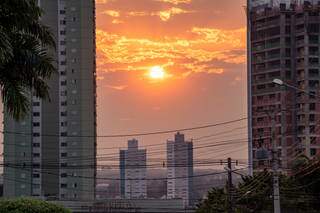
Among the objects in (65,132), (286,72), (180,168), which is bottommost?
(180,168)

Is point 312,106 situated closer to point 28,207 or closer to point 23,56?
point 28,207

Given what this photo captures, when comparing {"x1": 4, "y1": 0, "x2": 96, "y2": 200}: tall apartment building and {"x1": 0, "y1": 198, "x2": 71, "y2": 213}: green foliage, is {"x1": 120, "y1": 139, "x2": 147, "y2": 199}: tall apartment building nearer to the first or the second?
{"x1": 4, "y1": 0, "x2": 96, "y2": 200}: tall apartment building

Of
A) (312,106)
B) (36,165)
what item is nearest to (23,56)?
(312,106)

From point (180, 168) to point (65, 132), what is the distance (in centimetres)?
2161

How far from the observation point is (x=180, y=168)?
82.8m

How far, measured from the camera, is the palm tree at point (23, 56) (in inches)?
693

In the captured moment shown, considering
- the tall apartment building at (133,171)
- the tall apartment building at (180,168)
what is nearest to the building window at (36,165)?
the tall apartment building at (133,171)

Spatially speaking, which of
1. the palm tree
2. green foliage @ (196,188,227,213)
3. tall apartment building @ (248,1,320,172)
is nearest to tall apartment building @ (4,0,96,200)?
tall apartment building @ (248,1,320,172)

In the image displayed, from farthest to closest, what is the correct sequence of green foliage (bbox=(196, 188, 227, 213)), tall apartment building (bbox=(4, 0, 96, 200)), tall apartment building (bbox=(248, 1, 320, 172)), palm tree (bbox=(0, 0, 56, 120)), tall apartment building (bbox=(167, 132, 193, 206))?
tall apartment building (bbox=(4, 0, 96, 200)) → tall apartment building (bbox=(248, 1, 320, 172)) → tall apartment building (bbox=(167, 132, 193, 206)) → green foliage (bbox=(196, 188, 227, 213)) → palm tree (bbox=(0, 0, 56, 120))

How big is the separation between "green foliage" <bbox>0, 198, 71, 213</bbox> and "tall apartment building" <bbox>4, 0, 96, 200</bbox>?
69.8 metres

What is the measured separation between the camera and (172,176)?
81.6m

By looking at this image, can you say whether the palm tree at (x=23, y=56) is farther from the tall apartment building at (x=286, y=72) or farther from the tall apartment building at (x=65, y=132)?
the tall apartment building at (x=65, y=132)

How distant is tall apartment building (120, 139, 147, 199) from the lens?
7059 centimetres

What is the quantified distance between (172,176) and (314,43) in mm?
22605
